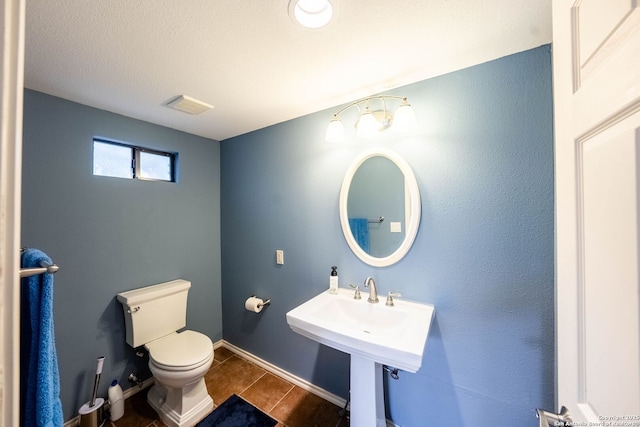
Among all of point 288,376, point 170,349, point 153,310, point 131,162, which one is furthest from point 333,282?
point 131,162

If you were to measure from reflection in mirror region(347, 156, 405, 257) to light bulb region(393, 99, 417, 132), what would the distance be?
226 millimetres

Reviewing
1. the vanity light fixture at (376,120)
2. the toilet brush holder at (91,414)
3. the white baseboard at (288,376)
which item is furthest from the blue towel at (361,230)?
the toilet brush holder at (91,414)

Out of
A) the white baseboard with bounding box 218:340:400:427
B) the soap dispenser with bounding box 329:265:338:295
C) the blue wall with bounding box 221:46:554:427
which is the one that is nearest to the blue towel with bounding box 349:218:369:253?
the blue wall with bounding box 221:46:554:427

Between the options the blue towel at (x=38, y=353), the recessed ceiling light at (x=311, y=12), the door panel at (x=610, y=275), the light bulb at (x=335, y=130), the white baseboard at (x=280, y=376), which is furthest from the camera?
the white baseboard at (x=280, y=376)

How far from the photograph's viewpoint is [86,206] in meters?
1.59

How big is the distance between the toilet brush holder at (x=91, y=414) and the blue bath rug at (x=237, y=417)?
62cm

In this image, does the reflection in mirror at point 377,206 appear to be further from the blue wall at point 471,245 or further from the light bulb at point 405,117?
the light bulb at point 405,117

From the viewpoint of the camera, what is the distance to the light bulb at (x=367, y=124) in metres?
1.38

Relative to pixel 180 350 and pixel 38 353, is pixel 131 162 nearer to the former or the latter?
pixel 180 350

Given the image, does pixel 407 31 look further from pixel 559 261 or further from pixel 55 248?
pixel 55 248

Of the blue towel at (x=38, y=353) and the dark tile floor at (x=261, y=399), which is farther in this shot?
the dark tile floor at (x=261, y=399)

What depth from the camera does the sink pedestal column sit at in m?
1.15

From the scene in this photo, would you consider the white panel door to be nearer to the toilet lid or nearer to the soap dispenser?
the soap dispenser

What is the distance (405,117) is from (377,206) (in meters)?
0.54
